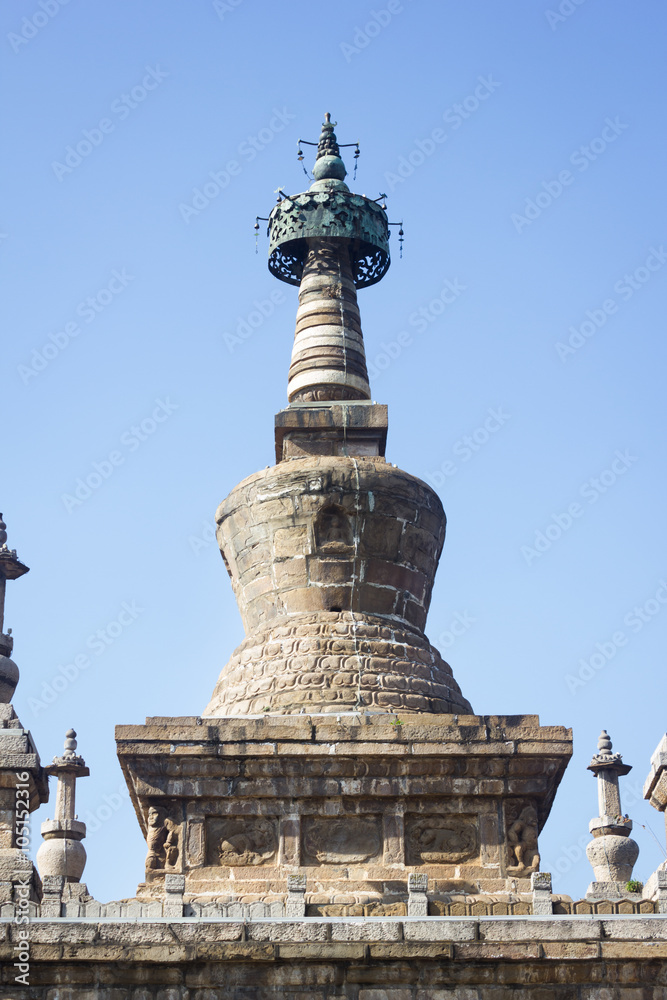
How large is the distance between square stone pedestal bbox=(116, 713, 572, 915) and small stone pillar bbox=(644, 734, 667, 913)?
5.85 feet

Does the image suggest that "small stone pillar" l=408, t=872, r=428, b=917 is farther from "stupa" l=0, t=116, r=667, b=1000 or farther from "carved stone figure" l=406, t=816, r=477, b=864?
"carved stone figure" l=406, t=816, r=477, b=864

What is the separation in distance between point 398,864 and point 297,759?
1779mm

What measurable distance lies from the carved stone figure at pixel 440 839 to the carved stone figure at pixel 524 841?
0.47 metres

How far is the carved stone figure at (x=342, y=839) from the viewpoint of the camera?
1908 cm

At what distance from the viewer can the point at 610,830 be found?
25.3 m

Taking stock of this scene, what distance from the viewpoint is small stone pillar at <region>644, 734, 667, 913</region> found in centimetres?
1664

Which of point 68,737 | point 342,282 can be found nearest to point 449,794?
point 68,737

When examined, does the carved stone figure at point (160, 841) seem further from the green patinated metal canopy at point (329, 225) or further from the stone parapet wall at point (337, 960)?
the green patinated metal canopy at point (329, 225)

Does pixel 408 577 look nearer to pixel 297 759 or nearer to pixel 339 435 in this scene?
pixel 339 435

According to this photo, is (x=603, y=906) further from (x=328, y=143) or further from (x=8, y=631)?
(x=328, y=143)

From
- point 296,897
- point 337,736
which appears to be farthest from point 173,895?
point 337,736

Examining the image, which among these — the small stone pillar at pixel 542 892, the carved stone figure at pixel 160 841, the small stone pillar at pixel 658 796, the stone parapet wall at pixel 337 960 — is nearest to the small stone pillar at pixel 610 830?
the small stone pillar at pixel 658 796

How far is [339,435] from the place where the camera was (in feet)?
78.2

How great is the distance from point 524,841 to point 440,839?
104cm
